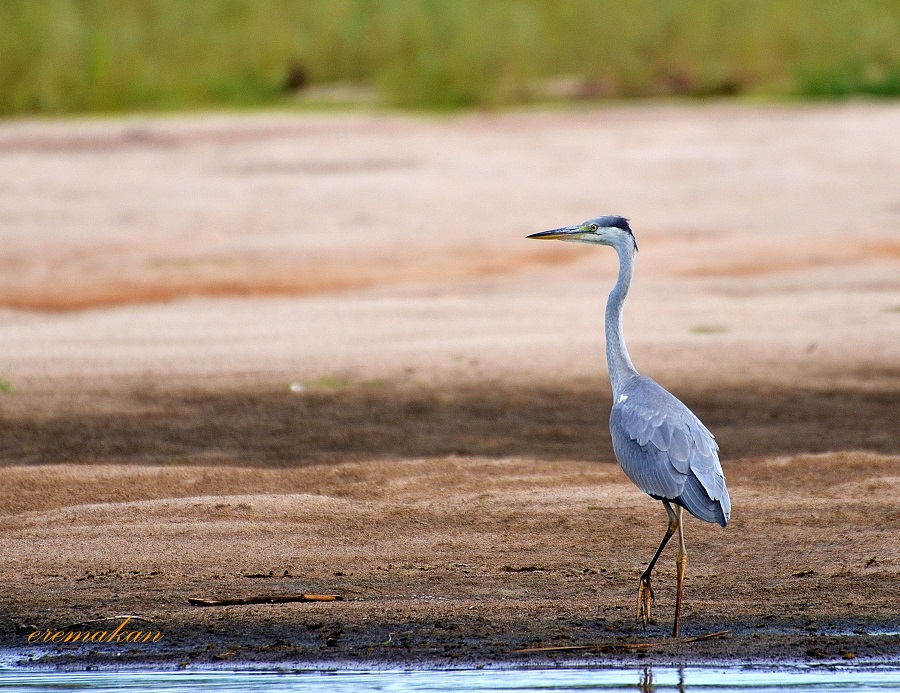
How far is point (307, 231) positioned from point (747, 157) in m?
5.18

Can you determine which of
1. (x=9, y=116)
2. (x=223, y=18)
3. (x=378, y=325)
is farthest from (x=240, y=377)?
(x=223, y=18)

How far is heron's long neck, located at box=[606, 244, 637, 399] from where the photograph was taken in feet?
20.0

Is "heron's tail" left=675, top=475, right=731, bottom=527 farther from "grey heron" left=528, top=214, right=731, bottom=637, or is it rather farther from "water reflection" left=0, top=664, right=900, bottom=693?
"water reflection" left=0, top=664, right=900, bottom=693

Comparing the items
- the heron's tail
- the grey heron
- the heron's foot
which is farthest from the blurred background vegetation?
the heron's foot

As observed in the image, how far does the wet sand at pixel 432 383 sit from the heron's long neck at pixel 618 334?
660mm

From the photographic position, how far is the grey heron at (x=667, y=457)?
17.3ft

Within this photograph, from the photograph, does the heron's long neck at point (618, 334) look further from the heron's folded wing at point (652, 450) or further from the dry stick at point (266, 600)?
the dry stick at point (266, 600)

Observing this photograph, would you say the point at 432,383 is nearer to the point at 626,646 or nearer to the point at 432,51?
the point at 626,646

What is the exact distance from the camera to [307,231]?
15273 mm

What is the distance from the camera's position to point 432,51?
22172 mm

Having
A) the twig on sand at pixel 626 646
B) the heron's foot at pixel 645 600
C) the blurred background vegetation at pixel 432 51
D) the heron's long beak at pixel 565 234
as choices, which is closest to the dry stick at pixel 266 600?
the twig on sand at pixel 626 646

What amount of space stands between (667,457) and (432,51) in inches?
683

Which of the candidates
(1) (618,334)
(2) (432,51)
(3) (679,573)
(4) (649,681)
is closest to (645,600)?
(3) (679,573)

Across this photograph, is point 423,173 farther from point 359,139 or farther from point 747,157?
point 747,157
